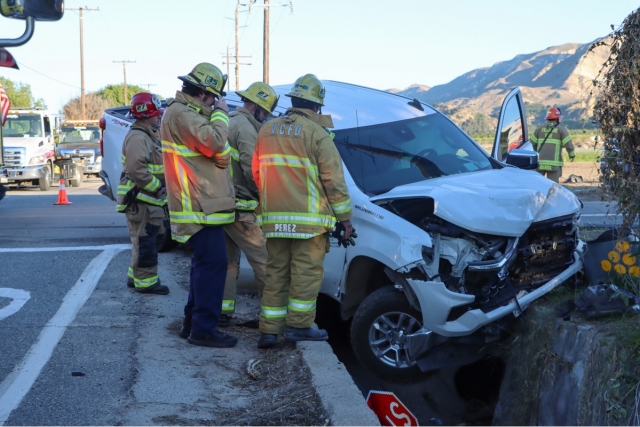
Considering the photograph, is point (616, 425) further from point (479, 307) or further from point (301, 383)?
point (301, 383)

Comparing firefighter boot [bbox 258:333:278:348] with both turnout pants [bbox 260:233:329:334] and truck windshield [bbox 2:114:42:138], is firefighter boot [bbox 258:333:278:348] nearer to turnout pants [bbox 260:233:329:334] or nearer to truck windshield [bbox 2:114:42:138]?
turnout pants [bbox 260:233:329:334]

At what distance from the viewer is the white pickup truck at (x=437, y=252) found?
5.04 m

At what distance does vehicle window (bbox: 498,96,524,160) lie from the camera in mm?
6941

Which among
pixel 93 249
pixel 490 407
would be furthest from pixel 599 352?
pixel 93 249

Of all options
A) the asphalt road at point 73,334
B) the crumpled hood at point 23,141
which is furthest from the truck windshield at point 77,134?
the asphalt road at point 73,334

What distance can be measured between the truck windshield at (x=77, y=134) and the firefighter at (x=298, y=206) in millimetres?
27715

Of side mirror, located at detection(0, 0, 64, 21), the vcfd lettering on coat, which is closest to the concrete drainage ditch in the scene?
the vcfd lettering on coat

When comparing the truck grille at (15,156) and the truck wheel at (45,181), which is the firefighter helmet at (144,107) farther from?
the truck wheel at (45,181)

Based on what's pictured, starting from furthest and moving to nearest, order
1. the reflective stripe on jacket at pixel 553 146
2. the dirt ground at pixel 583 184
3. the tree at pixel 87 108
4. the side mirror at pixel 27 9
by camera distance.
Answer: the tree at pixel 87 108
the dirt ground at pixel 583 184
the reflective stripe on jacket at pixel 553 146
the side mirror at pixel 27 9

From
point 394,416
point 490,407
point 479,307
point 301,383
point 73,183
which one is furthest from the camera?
point 73,183

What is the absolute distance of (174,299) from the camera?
6953 mm

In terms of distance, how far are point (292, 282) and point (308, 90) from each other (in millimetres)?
1352

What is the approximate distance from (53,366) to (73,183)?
22.5m

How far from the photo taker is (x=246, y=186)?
20.4ft
